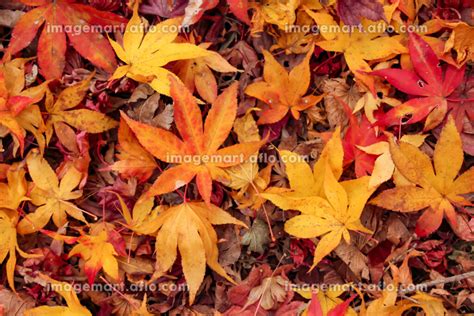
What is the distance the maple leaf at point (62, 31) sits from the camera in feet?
3.93

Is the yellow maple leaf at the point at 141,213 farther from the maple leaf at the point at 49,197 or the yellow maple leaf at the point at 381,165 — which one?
the yellow maple leaf at the point at 381,165

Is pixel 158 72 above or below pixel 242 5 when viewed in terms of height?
below

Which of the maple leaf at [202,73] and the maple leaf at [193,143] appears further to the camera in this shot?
the maple leaf at [202,73]

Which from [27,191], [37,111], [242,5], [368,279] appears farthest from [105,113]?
[368,279]

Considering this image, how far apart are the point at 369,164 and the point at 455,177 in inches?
7.3

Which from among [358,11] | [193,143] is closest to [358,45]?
[358,11]

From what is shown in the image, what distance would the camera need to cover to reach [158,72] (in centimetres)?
115

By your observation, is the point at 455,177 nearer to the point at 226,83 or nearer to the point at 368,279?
the point at 368,279

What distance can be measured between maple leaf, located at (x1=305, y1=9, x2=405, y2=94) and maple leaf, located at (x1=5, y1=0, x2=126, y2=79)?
0.48 meters

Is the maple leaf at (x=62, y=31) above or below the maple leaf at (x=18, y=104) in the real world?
above

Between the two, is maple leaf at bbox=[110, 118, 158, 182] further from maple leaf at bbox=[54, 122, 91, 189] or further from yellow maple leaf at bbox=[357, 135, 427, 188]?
yellow maple leaf at bbox=[357, 135, 427, 188]

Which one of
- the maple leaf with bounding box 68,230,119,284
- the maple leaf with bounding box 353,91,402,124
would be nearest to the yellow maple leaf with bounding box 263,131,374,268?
the maple leaf with bounding box 353,91,402,124

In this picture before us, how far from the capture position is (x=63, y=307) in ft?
4.04

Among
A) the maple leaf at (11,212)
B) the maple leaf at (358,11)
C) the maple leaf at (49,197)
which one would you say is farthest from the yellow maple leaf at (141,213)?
the maple leaf at (358,11)
